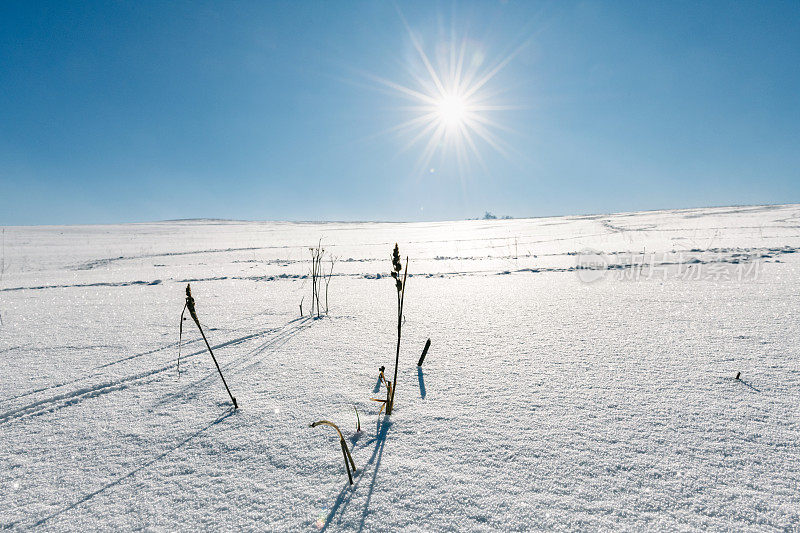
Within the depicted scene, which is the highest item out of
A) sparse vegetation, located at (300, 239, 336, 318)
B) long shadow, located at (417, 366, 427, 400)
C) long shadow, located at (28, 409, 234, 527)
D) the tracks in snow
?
sparse vegetation, located at (300, 239, 336, 318)

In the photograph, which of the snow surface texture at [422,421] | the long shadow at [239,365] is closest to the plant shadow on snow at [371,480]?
the snow surface texture at [422,421]

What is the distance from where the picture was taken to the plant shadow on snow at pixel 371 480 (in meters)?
0.68

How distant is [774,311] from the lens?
5.88 ft

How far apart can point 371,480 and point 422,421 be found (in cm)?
25

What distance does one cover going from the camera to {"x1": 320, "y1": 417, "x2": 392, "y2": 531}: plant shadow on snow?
0.68 meters

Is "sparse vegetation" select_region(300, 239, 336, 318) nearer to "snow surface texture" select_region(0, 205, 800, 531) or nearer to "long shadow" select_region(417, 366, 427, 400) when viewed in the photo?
"snow surface texture" select_region(0, 205, 800, 531)

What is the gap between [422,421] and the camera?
98 centimetres

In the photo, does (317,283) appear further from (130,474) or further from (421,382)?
(130,474)

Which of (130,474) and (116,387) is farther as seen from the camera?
(116,387)

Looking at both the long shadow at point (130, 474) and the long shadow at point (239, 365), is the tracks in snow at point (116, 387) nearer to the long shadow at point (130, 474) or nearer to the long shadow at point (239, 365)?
the long shadow at point (239, 365)

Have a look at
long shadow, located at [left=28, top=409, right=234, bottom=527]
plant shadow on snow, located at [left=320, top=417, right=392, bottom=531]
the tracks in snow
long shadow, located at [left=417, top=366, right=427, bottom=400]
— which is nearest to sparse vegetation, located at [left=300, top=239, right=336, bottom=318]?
the tracks in snow

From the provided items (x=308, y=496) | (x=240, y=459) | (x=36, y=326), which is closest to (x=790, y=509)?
(x=308, y=496)

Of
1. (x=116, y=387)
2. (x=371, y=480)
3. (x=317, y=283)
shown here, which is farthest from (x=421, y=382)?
(x=317, y=283)

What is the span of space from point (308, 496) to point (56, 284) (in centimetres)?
441
